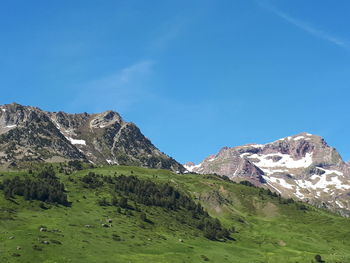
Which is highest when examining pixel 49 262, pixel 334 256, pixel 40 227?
pixel 334 256

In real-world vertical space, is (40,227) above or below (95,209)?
below

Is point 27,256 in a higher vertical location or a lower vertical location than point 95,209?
lower

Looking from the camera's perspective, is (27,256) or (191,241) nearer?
(27,256)

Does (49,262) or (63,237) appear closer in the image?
(49,262)

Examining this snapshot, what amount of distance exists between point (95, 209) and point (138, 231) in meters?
32.2

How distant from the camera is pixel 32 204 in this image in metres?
174

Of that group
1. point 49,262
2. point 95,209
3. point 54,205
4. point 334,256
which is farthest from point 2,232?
point 334,256

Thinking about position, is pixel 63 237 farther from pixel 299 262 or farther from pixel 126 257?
pixel 299 262

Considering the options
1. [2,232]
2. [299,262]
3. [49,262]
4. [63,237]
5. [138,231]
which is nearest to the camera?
[49,262]

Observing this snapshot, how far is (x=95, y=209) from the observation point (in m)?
194

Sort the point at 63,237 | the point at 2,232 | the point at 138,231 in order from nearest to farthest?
the point at 2,232
the point at 63,237
the point at 138,231

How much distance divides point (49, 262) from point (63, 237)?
26365 millimetres

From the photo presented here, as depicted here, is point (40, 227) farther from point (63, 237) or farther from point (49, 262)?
point (49, 262)

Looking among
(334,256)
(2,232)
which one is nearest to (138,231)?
(2,232)
